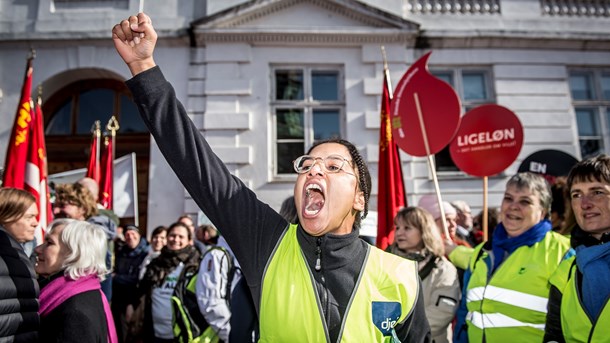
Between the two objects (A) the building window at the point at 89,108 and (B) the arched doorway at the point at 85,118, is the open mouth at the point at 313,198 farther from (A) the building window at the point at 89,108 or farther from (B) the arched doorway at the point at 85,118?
→ (A) the building window at the point at 89,108

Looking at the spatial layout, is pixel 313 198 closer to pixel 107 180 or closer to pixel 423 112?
pixel 423 112

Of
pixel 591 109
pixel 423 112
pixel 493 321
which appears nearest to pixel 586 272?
pixel 493 321

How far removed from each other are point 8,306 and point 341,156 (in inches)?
63.4

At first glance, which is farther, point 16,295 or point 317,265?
point 16,295

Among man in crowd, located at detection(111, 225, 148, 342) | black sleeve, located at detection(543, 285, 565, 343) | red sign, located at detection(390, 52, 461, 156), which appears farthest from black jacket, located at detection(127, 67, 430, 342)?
man in crowd, located at detection(111, 225, 148, 342)

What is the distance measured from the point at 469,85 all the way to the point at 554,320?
290 inches

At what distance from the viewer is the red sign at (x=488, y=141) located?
4652 mm

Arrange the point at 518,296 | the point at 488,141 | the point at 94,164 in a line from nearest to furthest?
1. the point at 518,296
2. the point at 488,141
3. the point at 94,164

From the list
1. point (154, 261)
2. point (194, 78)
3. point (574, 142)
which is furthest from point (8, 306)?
point (574, 142)

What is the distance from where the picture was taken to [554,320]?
7.00ft

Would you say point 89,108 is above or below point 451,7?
below

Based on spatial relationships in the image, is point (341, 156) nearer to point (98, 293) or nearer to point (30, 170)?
point (98, 293)

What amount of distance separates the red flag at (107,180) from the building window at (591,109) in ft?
28.0

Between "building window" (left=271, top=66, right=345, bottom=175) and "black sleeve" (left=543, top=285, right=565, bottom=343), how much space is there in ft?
20.7
